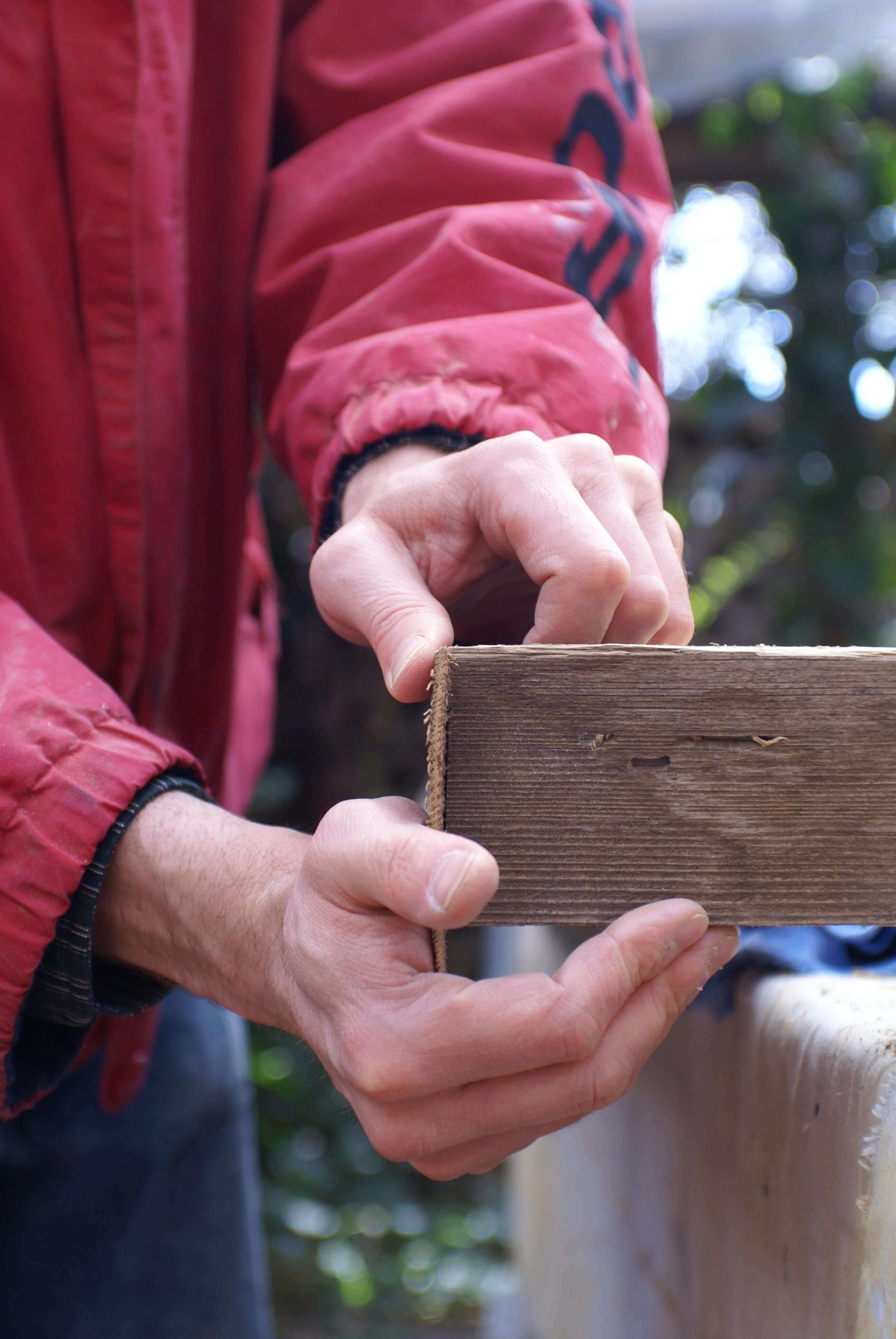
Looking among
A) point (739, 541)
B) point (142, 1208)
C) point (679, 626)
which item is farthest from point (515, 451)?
point (739, 541)

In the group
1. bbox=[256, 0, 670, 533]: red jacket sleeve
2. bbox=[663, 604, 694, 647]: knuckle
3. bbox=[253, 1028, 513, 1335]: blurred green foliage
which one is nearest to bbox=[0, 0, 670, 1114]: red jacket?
bbox=[256, 0, 670, 533]: red jacket sleeve

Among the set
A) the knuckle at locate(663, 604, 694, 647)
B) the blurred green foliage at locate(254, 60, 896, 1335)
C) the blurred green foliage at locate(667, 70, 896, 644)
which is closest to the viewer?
the knuckle at locate(663, 604, 694, 647)

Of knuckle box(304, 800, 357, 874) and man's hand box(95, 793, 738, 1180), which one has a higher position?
knuckle box(304, 800, 357, 874)

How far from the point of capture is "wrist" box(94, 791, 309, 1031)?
73 cm

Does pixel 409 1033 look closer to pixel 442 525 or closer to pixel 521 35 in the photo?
pixel 442 525

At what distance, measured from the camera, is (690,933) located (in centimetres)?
67

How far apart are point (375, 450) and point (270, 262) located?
37cm

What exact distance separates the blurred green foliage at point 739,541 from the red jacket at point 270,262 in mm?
2082

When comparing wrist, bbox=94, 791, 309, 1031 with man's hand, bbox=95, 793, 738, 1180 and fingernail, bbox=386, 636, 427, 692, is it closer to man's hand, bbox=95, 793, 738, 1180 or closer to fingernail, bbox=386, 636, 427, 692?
man's hand, bbox=95, 793, 738, 1180

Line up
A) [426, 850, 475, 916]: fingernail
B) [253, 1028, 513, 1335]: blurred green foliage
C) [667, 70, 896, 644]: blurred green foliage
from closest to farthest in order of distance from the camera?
[426, 850, 475, 916]: fingernail
[253, 1028, 513, 1335]: blurred green foliage
[667, 70, 896, 644]: blurred green foliage

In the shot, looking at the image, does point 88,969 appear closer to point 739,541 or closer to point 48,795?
point 48,795

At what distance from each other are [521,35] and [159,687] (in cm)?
84

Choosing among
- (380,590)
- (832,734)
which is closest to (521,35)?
(380,590)

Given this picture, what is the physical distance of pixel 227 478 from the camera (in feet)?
4.29
